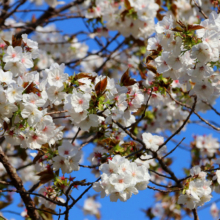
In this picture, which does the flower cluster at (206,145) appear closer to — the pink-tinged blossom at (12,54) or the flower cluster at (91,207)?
the pink-tinged blossom at (12,54)

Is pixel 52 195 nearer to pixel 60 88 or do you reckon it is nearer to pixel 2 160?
pixel 2 160

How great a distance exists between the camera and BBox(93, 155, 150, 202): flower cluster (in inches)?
82.5

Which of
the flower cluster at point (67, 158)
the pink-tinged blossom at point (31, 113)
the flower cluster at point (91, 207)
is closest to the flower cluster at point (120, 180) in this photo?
the flower cluster at point (67, 158)

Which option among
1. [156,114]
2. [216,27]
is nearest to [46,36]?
[156,114]

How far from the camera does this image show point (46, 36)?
17.7ft

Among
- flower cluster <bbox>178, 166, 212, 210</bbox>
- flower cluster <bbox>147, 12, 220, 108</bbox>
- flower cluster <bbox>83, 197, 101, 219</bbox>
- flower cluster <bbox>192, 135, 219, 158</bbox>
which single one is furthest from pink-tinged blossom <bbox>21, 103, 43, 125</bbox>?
flower cluster <bbox>83, 197, 101, 219</bbox>

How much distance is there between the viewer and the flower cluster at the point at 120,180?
2096mm

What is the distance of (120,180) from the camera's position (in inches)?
82.6

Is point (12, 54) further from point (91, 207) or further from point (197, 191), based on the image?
point (91, 207)

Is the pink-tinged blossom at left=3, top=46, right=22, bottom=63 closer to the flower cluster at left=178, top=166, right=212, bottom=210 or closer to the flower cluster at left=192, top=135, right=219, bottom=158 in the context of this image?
the flower cluster at left=178, top=166, right=212, bottom=210

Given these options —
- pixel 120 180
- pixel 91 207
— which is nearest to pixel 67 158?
pixel 120 180

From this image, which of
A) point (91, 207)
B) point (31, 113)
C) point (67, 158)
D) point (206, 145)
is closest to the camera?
point (31, 113)

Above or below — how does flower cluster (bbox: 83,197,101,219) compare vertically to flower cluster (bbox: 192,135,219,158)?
above

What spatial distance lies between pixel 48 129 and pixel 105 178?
1.59 feet
